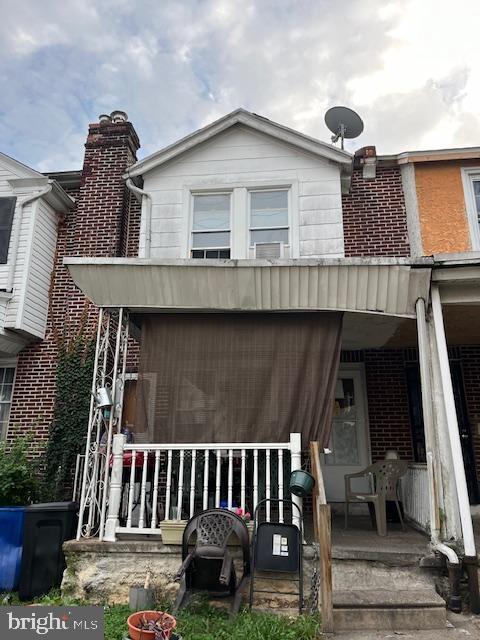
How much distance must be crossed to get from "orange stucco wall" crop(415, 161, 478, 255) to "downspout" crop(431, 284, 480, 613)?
10.7ft

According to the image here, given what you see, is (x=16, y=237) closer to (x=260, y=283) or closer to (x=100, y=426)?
(x=100, y=426)

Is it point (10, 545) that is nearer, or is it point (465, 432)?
point (10, 545)

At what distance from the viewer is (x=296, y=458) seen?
477cm

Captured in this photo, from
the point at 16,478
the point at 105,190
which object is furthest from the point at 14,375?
the point at 105,190

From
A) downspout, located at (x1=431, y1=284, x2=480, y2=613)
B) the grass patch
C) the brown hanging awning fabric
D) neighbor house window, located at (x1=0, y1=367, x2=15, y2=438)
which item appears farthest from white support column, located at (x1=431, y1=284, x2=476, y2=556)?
neighbor house window, located at (x1=0, y1=367, x2=15, y2=438)

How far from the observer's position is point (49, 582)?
15.7 ft

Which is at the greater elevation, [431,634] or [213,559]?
[213,559]

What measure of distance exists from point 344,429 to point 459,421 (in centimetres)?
199

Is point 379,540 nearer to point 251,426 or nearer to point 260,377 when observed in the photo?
point 251,426

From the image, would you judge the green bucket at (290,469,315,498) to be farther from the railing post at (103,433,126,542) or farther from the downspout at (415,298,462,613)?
the railing post at (103,433,126,542)

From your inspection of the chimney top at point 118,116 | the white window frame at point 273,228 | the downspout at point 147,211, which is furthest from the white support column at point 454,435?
the chimney top at point 118,116

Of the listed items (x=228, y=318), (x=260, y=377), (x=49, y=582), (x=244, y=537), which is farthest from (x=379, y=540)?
(x=49, y=582)

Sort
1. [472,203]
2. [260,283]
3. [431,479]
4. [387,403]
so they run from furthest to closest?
[472,203], [387,403], [260,283], [431,479]

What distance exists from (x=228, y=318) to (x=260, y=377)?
85 centimetres
